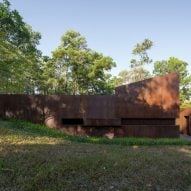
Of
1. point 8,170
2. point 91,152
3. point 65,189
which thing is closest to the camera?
point 65,189

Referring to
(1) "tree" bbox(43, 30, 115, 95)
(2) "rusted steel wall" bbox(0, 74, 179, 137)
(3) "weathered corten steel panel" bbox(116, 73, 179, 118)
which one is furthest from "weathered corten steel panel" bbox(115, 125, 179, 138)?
(1) "tree" bbox(43, 30, 115, 95)

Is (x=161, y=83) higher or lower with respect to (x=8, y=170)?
higher

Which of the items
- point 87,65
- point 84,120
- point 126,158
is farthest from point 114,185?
point 87,65

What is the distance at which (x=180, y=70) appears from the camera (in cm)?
4588

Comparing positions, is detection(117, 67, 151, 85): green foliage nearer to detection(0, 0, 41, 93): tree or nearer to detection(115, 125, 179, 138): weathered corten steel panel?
detection(0, 0, 41, 93): tree

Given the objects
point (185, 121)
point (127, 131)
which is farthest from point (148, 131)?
point (185, 121)

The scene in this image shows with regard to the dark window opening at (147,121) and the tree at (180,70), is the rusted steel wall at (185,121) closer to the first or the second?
the dark window opening at (147,121)

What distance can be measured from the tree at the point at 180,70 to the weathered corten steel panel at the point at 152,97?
2547 cm

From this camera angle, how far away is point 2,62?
20.0 m

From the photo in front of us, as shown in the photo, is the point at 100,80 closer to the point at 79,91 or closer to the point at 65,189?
the point at 79,91

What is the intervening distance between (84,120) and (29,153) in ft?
34.3

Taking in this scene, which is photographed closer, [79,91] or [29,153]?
[29,153]

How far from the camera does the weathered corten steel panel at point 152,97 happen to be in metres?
19.6

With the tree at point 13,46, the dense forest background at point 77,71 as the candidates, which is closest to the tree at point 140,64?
the dense forest background at point 77,71
